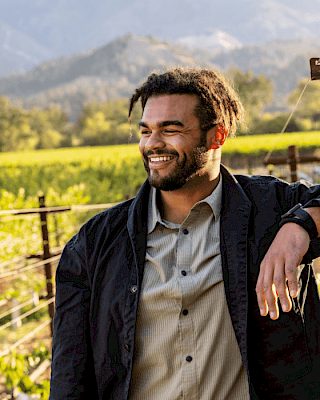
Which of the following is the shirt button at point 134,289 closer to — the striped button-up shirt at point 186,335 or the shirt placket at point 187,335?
the striped button-up shirt at point 186,335

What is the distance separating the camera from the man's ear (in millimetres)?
1616

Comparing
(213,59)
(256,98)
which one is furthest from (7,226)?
(213,59)

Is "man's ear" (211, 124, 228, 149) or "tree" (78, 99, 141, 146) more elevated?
"tree" (78, 99, 141, 146)

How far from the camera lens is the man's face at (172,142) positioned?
1491 millimetres

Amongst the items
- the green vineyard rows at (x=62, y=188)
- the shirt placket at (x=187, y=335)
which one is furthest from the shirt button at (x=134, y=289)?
the green vineyard rows at (x=62, y=188)

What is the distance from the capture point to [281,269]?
1215 millimetres

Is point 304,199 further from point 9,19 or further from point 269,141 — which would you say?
point 9,19

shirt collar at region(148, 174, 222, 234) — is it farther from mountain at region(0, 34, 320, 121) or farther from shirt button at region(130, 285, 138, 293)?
mountain at region(0, 34, 320, 121)

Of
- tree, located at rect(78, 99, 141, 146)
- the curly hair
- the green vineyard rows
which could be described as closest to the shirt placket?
the curly hair

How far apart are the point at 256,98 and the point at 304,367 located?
49.6 metres

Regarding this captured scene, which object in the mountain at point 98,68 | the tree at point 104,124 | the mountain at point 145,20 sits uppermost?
the mountain at point 145,20

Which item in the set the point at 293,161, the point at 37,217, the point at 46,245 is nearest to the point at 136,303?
the point at 46,245

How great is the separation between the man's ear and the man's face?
0.10 meters

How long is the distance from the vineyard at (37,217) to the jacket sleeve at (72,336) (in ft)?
3.20
